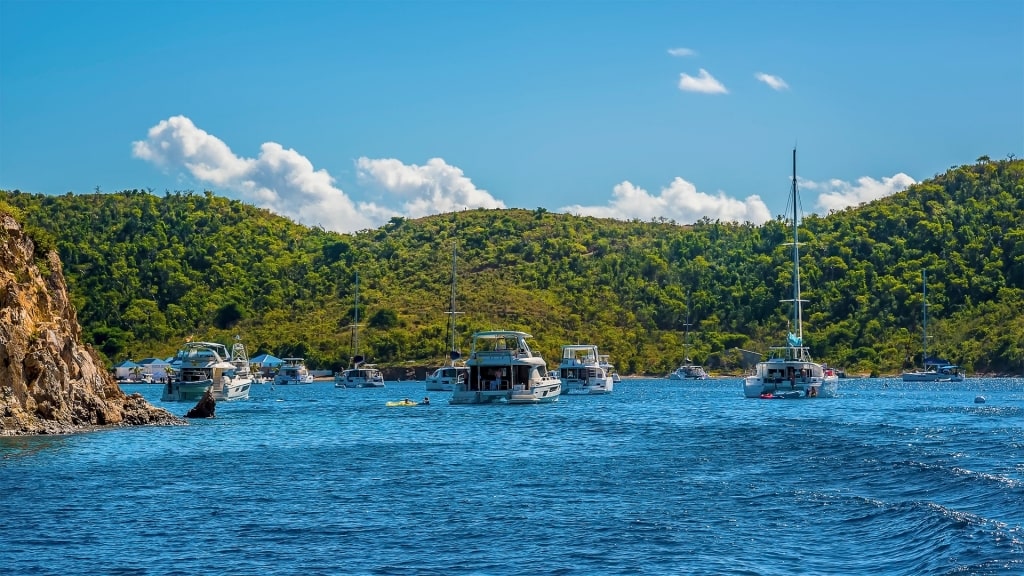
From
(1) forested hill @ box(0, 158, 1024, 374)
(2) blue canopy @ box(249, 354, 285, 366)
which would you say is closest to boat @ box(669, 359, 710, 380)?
(1) forested hill @ box(0, 158, 1024, 374)

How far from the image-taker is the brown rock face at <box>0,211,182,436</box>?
4378 cm

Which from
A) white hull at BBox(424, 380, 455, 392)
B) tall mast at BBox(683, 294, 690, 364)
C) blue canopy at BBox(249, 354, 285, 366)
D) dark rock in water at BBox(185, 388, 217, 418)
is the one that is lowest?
dark rock in water at BBox(185, 388, 217, 418)

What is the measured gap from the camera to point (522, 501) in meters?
29.1

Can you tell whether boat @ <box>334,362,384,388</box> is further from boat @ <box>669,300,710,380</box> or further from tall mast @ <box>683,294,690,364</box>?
tall mast @ <box>683,294,690,364</box>

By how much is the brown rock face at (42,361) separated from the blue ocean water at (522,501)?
2.12 metres

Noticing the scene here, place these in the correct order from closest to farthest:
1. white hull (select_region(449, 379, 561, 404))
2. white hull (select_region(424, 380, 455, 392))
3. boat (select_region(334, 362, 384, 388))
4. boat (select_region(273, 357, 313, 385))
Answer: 1. white hull (select_region(449, 379, 561, 404))
2. white hull (select_region(424, 380, 455, 392))
3. boat (select_region(334, 362, 384, 388))
4. boat (select_region(273, 357, 313, 385))

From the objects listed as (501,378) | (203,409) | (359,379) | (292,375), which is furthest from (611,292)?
(203,409)

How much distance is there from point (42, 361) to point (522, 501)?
2421 centimetres

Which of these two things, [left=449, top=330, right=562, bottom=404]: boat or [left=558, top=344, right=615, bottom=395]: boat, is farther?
[left=558, top=344, right=615, bottom=395]: boat

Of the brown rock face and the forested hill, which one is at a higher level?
the forested hill

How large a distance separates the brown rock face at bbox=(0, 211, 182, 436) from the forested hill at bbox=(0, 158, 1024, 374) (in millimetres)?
104112

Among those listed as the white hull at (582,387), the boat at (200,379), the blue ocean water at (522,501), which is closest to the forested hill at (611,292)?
the white hull at (582,387)

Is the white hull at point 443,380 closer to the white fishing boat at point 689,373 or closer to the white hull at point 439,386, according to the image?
the white hull at point 439,386

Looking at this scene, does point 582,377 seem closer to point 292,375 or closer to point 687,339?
point 292,375
